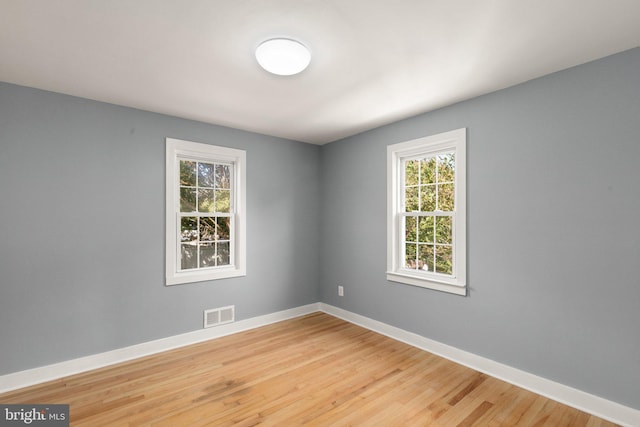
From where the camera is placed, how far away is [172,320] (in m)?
3.36

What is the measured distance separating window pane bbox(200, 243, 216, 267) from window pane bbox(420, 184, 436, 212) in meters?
2.60

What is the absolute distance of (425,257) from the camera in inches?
135

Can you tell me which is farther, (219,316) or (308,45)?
(219,316)

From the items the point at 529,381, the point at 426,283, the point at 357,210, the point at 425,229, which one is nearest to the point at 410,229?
the point at 425,229

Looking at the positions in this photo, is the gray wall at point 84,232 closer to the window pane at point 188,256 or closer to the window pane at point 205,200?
the window pane at point 188,256

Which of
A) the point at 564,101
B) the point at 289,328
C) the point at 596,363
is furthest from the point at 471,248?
the point at 289,328

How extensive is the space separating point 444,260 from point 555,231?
107cm

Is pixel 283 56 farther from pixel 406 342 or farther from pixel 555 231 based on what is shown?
pixel 406 342

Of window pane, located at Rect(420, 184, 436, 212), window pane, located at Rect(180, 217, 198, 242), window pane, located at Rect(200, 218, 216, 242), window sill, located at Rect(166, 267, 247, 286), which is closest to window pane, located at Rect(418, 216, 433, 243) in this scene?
window pane, located at Rect(420, 184, 436, 212)

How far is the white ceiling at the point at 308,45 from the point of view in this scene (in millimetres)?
1700

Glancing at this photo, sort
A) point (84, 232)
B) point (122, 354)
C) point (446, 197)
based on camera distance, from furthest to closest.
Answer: point (446, 197) → point (122, 354) → point (84, 232)

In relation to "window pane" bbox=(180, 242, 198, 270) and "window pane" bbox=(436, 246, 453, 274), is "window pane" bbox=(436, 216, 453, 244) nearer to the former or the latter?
"window pane" bbox=(436, 246, 453, 274)

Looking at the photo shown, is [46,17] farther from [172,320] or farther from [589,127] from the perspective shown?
[589,127]

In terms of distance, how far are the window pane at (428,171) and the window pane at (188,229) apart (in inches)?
108
